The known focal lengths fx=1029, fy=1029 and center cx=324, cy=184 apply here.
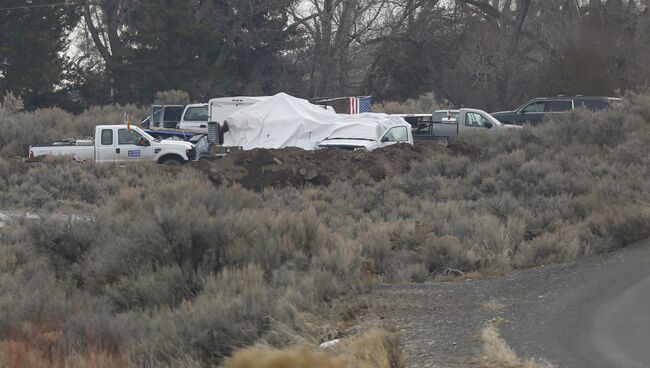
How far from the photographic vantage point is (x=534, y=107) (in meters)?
40.0

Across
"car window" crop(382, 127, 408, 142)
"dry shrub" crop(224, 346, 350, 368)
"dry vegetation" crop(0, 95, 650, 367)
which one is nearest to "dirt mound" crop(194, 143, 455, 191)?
"dry vegetation" crop(0, 95, 650, 367)

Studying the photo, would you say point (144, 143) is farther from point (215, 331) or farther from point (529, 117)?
point (215, 331)

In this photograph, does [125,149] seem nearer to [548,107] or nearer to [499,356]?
[548,107]

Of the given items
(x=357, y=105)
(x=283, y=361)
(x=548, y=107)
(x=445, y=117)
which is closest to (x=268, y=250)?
(x=283, y=361)

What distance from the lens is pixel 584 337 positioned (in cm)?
865

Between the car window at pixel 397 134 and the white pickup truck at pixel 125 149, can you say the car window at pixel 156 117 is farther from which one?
the car window at pixel 397 134

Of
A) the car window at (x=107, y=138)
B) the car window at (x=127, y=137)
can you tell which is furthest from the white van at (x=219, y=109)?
the car window at (x=107, y=138)

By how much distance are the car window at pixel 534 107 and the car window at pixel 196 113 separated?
1247 centimetres

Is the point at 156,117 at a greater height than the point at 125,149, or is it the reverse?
the point at 156,117

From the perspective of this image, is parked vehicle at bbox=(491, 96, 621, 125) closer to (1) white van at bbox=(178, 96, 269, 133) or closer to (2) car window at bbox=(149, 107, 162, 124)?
(1) white van at bbox=(178, 96, 269, 133)

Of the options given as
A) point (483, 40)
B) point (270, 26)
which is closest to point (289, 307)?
point (483, 40)

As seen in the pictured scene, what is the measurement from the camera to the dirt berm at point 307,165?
28.4m

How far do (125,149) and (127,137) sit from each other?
16.6 inches

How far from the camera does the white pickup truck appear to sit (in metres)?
32.8
